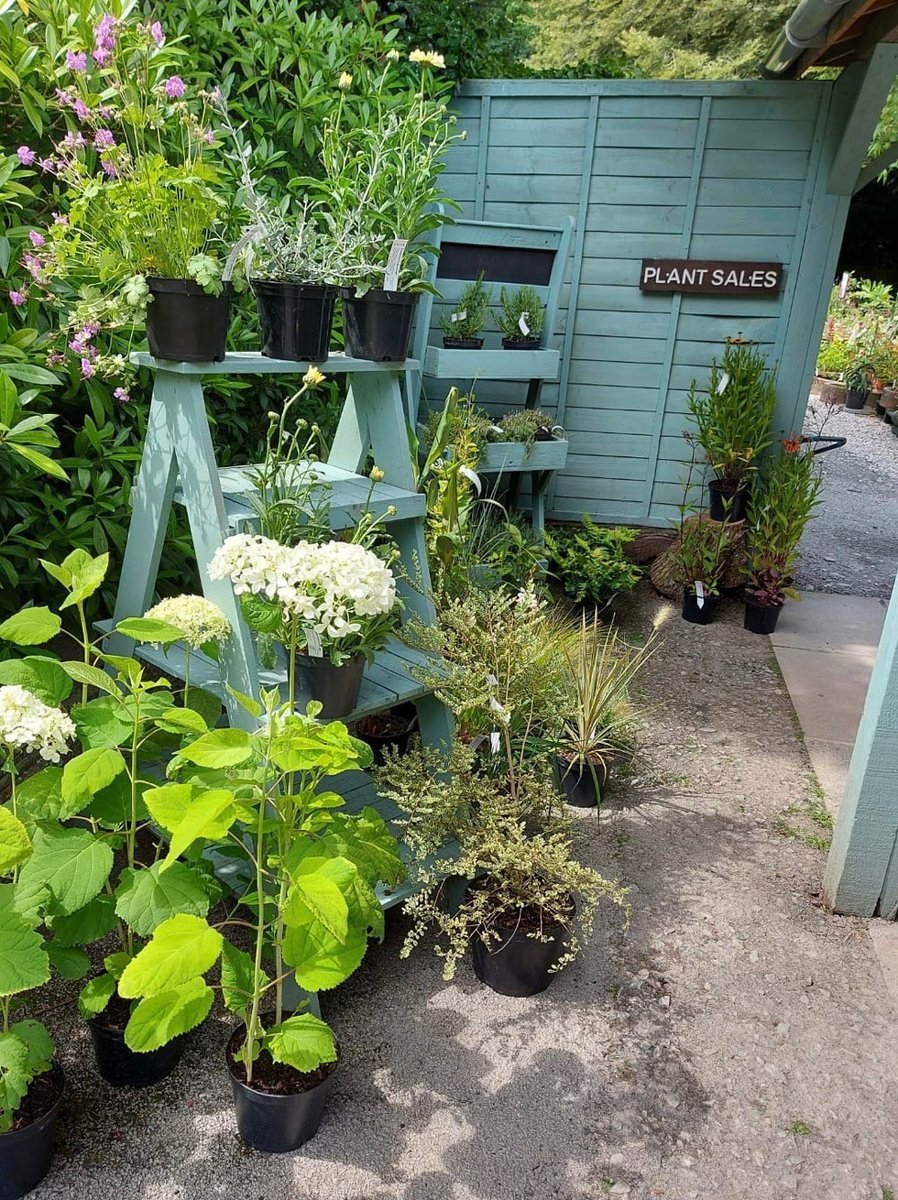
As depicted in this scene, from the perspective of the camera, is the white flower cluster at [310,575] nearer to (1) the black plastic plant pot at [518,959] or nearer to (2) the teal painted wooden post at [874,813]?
(1) the black plastic plant pot at [518,959]

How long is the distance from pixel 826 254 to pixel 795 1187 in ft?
13.3

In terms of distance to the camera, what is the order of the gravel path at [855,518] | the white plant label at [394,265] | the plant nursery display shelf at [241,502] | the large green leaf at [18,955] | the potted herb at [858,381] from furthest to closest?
the potted herb at [858,381], the gravel path at [855,518], the white plant label at [394,265], the plant nursery display shelf at [241,502], the large green leaf at [18,955]

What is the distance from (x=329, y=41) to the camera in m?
3.16

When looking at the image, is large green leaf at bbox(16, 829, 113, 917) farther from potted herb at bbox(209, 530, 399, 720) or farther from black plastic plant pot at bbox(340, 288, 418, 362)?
black plastic plant pot at bbox(340, 288, 418, 362)

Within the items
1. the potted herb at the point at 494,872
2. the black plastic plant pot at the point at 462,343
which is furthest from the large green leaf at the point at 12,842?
the black plastic plant pot at the point at 462,343

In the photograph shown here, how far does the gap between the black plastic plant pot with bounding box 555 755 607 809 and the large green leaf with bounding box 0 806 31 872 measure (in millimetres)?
1889

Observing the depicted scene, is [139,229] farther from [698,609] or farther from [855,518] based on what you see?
[855,518]

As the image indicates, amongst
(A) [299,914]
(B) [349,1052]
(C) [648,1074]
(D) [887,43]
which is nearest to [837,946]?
(C) [648,1074]

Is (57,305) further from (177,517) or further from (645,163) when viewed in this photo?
(645,163)

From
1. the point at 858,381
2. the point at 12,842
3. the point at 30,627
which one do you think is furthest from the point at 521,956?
the point at 858,381

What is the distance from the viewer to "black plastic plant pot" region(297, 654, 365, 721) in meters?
1.96

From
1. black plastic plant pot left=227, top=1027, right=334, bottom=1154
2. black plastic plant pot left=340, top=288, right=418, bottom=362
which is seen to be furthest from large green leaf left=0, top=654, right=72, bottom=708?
black plastic plant pot left=340, top=288, right=418, bottom=362

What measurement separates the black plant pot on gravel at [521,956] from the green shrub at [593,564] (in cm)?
233

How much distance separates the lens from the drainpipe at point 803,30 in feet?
10.9
